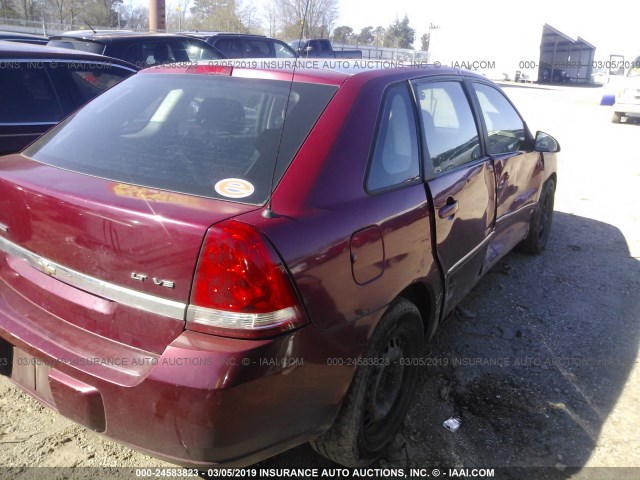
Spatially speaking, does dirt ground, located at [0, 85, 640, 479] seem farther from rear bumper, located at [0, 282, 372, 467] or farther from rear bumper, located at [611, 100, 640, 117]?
rear bumper, located at [611, 100, 640, 117]

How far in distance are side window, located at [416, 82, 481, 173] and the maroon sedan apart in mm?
41

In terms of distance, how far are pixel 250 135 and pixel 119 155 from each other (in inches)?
21.8

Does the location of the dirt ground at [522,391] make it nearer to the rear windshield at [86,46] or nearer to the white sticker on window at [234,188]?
the white sticker on window at [234,188]

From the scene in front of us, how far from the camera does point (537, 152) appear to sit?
462 centimetres

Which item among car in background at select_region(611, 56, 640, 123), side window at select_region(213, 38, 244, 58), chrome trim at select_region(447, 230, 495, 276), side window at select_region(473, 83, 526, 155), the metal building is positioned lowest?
chrome trim at select_region(447, 230, 495, 276)

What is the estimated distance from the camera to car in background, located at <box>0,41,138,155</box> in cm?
432

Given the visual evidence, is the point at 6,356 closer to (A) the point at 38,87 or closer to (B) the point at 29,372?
(B) the point at 29,372

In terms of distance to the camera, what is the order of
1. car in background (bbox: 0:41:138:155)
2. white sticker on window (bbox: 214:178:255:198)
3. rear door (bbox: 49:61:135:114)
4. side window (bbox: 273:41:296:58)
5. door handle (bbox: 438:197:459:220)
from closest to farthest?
white sticker on window (bbox: 214:178:255:198)
door handle (bbox: 438:197:459:220)
car in background (bbox: 0:41:138:155)
rear door (bbox: 49:61:135:114)
side window (bbox: 273:41:296:58)

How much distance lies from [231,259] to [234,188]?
1.18 ft

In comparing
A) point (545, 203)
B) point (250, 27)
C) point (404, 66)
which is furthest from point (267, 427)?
point (250, 27)

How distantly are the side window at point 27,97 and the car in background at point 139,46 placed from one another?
132 inches

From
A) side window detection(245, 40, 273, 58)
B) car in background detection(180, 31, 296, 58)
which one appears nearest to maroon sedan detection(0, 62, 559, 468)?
car in background detection(180, 31, 296, 58)

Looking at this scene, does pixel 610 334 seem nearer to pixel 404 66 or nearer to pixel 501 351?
pixel 501 351

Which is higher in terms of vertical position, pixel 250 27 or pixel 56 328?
pixel 250 27
